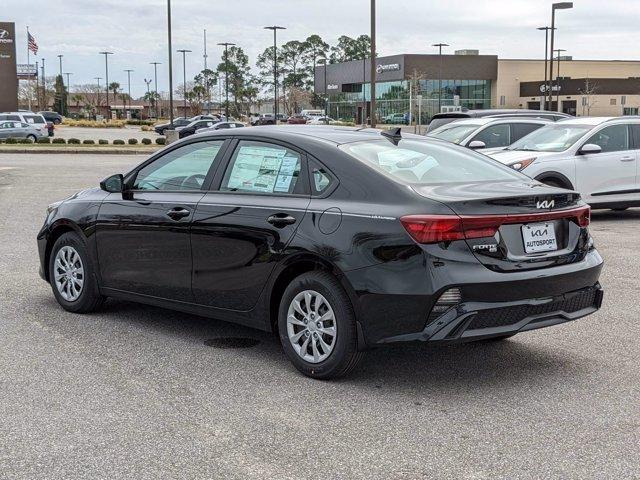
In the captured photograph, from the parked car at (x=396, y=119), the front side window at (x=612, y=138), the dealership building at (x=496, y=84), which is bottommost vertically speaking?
the front side window at (x=612, y=138)

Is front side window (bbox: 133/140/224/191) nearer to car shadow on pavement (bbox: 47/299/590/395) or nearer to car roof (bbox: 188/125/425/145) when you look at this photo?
car roof (bbox: 188/125/425/145)

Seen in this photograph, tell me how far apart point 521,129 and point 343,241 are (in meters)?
11.4

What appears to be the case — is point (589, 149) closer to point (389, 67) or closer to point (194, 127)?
point (194, 127)

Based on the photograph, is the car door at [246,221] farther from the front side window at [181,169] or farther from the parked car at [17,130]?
the parked car at [17,130]

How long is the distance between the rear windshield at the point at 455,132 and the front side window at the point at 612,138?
8.31 ft

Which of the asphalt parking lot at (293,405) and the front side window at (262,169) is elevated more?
the front side window at (262,169)

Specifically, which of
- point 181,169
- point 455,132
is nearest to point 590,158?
point 455,132

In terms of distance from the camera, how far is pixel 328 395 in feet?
16.2

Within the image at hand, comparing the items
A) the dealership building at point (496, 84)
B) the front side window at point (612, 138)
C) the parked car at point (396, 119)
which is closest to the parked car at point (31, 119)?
the front side window at point (612, 138)

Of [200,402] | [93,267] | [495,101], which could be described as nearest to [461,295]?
[200,402]

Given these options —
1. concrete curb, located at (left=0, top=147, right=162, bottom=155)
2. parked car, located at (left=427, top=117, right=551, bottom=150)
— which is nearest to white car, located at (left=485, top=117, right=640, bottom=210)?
parked car, located at (left=427, top=117, right=551, bottom=150)

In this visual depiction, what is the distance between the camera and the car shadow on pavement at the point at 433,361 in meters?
5.18

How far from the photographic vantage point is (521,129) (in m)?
15.6

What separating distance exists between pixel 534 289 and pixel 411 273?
78 cm
